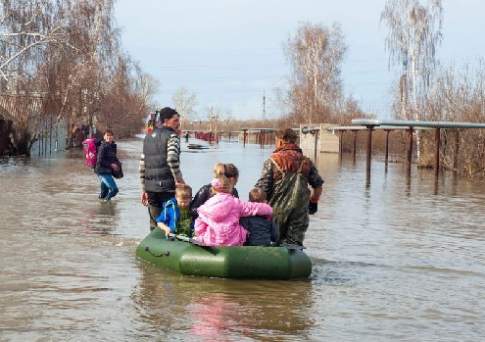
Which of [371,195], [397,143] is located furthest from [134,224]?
[397,143]

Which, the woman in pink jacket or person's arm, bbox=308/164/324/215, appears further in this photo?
person's arm, bbox=308/164/324/215

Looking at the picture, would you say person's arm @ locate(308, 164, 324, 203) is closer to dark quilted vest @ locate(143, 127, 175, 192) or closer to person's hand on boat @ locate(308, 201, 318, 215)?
person's hand on boat @ locate(308, 201, 318, 215)

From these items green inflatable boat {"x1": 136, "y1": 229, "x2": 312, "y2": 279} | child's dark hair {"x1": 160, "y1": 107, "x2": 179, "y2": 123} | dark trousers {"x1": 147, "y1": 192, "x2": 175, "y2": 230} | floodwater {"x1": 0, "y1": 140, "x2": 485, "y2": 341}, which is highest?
child's dark hair {"x1": 160, "y1": 107, "x2": 179, "y2": 123}

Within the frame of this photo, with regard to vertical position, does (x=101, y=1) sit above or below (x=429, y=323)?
above

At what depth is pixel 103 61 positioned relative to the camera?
5603cm

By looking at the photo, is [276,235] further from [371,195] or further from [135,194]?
[371,195]

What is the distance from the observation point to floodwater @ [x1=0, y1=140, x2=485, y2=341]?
308 inches

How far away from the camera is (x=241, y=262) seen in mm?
9961

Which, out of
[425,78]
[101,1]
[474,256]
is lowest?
[474,256]

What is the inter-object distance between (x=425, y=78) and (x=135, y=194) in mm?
34120

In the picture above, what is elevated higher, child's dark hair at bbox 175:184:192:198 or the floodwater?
child's dark hair at bbox 175:184:192:198

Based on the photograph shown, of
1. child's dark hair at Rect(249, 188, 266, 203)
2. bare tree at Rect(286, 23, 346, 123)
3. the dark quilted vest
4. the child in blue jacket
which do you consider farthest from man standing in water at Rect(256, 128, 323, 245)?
bare tree at Rect(286, 23, 346, 123)

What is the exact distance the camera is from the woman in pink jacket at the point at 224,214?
33.6ft

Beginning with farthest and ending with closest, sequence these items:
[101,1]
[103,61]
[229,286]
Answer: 1. [103,61]
2. [101,1]
3. [229,286]
